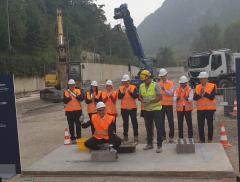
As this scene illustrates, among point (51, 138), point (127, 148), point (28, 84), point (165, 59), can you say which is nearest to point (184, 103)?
point (127, 148)

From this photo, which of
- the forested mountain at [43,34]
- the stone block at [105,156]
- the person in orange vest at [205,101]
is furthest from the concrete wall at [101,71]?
the stone block at [105,156]

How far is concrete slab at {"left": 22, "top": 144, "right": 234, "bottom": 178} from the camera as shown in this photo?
9.17 m

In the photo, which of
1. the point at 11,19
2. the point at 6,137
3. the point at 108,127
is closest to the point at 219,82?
the point at 108,127

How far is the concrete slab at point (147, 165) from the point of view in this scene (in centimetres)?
917

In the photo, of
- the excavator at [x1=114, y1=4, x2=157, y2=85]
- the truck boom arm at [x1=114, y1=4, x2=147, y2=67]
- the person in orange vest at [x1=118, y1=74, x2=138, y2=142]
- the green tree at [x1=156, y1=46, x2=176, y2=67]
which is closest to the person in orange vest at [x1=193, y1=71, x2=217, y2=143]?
the person in orange vest at [x1=118, y1=74, x2=138, y2=142]

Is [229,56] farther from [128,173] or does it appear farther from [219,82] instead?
[128,173]

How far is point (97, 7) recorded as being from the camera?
116m

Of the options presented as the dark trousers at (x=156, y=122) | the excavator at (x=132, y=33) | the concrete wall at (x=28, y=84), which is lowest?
the concrete wall at (x=28, y=84)

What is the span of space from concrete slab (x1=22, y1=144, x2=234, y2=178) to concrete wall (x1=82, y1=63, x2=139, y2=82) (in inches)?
1884

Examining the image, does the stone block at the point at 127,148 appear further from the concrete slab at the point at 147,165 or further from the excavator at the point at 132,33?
the excavator at the point at 132,33

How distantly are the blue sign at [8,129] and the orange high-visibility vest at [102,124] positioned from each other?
2874 millimetres

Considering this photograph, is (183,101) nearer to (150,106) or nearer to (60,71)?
(150,106)

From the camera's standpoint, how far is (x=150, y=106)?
11.2 metres

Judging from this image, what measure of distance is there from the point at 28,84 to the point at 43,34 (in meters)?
12.4
